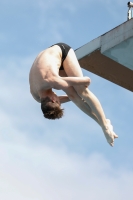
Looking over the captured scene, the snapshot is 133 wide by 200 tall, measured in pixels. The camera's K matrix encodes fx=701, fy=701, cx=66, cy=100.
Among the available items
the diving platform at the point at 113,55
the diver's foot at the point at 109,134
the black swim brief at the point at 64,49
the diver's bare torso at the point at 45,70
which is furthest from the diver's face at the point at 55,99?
the diving platform at the point at 113,55

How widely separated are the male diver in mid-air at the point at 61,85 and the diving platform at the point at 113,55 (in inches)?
87.8

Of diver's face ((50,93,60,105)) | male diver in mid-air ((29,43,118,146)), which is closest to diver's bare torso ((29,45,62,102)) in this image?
male diver in mid-air ((29,43,118,146))

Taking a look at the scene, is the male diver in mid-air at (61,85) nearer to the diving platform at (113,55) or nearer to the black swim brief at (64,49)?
the black swim brief at (64,49)

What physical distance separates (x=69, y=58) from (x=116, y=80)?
12.9ft

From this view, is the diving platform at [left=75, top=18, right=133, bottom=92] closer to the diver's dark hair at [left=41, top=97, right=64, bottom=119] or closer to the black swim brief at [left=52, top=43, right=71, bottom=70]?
the black swim brief at [left=52, top=43, right=71, bottom=70]

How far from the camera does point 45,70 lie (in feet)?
33.0

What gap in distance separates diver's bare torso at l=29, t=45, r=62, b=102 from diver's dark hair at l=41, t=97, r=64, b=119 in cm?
22

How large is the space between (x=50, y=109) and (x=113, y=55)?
340cm

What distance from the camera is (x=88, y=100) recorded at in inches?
411

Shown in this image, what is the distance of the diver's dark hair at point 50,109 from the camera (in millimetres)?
9914

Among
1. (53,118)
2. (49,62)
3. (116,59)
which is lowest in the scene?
(53,118)

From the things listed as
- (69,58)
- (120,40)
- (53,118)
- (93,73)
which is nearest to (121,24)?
(120,40)

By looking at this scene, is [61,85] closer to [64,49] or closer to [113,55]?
[64,49]

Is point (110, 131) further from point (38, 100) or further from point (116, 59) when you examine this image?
point (116, 59)
